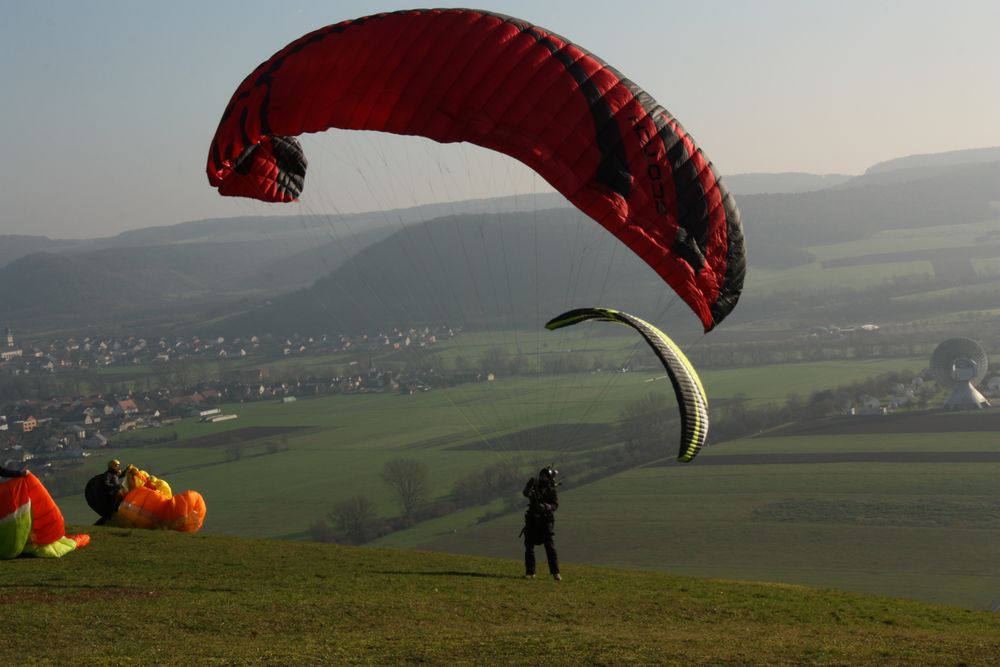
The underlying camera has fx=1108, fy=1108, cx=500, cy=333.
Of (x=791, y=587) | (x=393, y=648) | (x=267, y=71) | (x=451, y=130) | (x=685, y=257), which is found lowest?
(x=791, y=587)

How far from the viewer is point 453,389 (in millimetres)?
101125

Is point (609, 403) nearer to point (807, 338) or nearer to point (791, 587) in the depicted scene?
point (807, 338)

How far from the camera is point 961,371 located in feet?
296

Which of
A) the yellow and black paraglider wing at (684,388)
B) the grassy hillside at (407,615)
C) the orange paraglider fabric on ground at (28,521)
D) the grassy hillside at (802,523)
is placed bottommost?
the grassy hillside at (802,523)

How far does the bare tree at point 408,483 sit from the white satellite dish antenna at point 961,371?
147ft

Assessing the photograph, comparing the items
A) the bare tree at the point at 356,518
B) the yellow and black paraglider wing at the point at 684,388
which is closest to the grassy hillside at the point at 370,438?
the bare tree at the point at 356,518

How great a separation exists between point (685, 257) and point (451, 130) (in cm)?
381

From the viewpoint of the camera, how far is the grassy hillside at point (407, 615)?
442 inches

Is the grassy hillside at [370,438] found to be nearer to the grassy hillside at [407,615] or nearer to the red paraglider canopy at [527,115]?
the grassy hillside at [407,615]

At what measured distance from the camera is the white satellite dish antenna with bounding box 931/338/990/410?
3383 inches

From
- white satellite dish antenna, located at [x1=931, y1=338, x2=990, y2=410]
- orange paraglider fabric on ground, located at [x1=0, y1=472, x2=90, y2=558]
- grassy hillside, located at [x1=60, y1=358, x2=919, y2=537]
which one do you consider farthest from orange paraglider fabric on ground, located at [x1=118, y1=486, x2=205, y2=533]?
white satellite dish antenna, located at [x1=931, y1=338, x2=990, y2=410]

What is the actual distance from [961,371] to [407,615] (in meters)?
85.8

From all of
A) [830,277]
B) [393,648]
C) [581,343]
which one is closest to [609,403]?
[581,343]

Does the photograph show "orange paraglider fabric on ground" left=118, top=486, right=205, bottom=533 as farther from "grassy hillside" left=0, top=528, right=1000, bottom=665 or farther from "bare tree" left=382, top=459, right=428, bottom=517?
"bare tree" left=382, top=459, right=428, bottom=517
